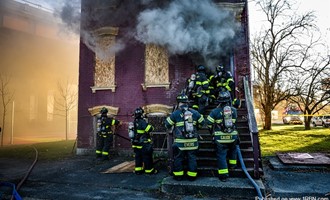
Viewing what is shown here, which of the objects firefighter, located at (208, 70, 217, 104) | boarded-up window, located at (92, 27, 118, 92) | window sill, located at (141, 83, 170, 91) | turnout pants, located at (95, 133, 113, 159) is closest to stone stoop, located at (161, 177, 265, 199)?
firefighter, located at (208, 70, 217, 104)

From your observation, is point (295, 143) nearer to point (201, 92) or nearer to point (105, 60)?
point (201, 92)

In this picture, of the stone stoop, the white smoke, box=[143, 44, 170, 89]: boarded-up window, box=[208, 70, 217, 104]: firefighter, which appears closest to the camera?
the stone stoop

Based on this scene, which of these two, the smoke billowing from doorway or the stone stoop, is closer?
the stone stoop

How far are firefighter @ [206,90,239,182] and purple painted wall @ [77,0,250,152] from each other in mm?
4070

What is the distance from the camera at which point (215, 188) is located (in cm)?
511

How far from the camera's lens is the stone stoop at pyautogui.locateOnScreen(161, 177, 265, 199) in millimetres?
4957

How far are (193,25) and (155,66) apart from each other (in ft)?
7.36

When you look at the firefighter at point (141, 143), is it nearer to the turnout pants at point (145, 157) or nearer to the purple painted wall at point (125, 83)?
the turnout pants at point (145, 157)

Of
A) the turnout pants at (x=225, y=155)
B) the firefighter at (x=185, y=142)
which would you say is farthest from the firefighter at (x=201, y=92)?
the turnout pants at (x=225, y=155)

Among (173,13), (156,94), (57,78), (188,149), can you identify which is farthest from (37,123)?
(188,149)

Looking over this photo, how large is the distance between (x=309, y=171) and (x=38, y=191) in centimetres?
681

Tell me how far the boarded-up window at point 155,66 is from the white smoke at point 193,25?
0.84 meters

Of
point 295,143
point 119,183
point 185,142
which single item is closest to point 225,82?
point 185,142

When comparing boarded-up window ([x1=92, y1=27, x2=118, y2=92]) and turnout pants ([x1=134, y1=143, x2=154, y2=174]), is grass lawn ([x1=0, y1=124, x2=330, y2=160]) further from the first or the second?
turnout pants ([x1=134, y1=143, x2=154, y2=174])
